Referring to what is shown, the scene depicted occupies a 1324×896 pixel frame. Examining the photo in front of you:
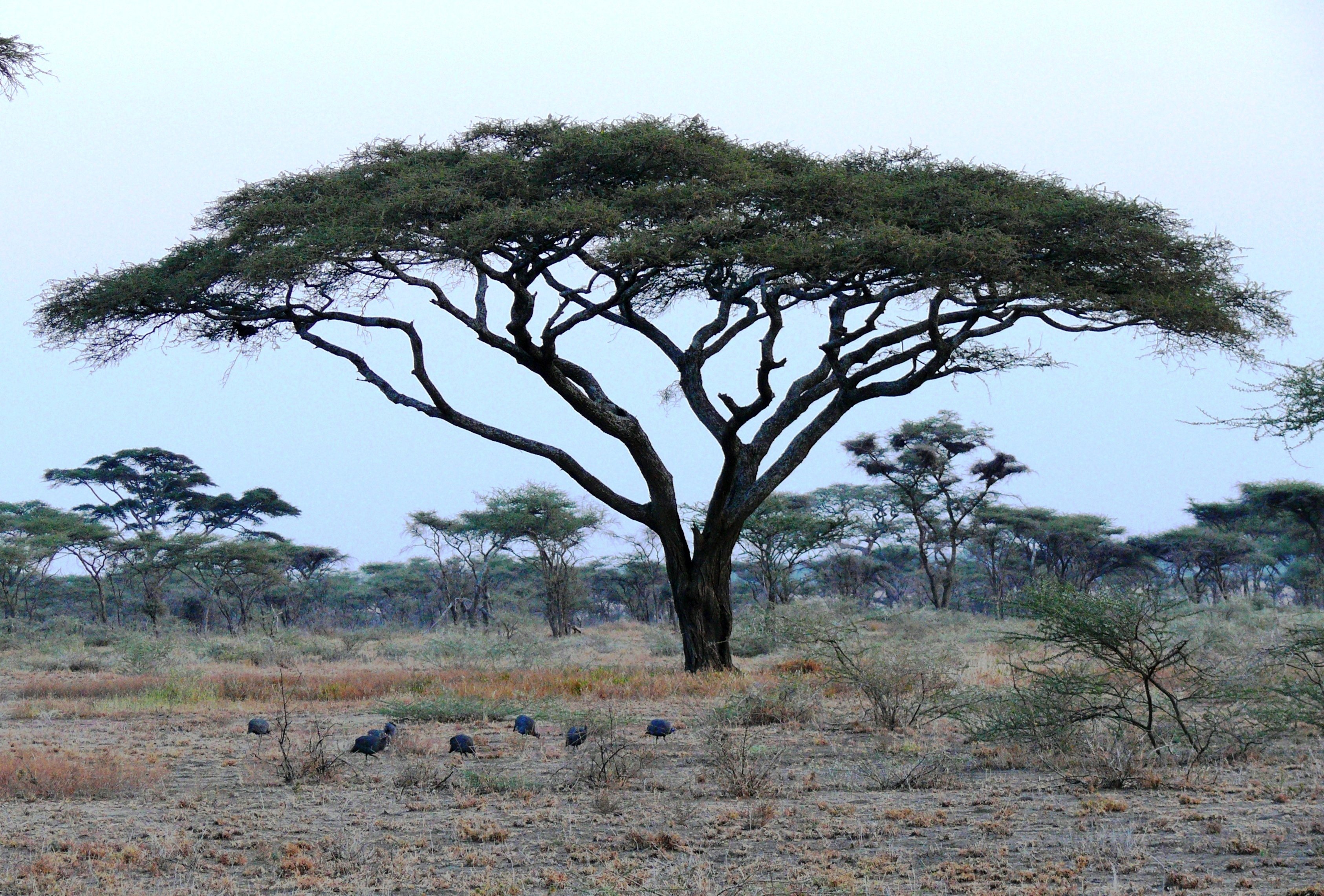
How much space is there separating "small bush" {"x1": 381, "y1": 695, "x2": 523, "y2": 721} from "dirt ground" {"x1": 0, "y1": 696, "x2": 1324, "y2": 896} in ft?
7.23

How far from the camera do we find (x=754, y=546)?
30.9 meters

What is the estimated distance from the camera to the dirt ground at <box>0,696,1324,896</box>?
180 inches

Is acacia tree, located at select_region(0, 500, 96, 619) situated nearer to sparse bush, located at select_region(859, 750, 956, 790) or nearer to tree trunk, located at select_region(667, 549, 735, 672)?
tree trunk, located at select_region(667, 549, 735, 672)

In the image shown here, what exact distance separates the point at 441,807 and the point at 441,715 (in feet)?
13.8

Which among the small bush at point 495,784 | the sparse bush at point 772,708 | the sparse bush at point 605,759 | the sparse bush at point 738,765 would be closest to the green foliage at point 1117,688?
the sparse bush at point 738,765

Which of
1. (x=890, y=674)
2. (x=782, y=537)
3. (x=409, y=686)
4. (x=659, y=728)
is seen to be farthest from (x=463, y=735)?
(x=782, y=537)

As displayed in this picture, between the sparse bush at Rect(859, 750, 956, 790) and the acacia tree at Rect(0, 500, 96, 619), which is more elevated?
the acacia tree at Rect(0, 500, 96, 619)

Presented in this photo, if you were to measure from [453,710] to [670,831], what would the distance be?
5217 millimetres

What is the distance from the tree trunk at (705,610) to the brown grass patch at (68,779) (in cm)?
741

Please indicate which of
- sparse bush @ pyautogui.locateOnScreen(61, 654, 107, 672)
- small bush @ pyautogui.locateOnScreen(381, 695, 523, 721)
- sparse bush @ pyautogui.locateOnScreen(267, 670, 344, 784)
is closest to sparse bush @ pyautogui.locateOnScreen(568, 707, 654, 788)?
sparse bush @ pyautogui.locateOnScreen(267, 670, 344, 784)

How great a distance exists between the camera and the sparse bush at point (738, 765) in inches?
246

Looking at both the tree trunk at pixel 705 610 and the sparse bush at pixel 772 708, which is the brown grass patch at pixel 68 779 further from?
the tree trunk at pixel 705 610

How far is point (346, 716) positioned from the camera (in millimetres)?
10836

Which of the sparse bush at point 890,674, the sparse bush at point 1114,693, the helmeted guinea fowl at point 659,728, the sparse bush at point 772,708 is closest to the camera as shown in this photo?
the sparse bush at point 1114,693
